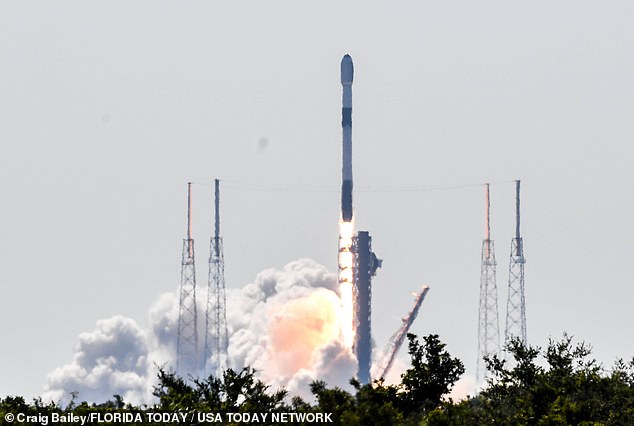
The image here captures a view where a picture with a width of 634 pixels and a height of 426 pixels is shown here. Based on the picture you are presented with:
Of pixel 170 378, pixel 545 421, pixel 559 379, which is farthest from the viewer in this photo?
pixel 559 379

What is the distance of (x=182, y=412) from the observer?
296 feet

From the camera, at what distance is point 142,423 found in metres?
87.4

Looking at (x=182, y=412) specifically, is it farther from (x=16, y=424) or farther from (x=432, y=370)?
(x=432, y=370)

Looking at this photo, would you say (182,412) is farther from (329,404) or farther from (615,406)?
(615,406)

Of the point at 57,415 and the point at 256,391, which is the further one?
the point at 256,391

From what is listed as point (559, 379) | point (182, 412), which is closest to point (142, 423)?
point (182, 412)

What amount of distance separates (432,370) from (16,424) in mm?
26426

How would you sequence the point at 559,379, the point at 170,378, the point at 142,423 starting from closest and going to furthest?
the point at 142,423 → the point at 170,378 → the point at 559,379

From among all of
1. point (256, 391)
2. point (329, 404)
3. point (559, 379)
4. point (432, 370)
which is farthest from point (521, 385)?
point (329, 404)

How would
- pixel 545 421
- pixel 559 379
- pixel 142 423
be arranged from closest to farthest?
1. pixel 142 423
2. pixel 545 421
3. pixel 559 379

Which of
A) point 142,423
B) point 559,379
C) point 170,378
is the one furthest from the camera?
point 559,379

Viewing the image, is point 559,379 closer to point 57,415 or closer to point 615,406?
point 615,406

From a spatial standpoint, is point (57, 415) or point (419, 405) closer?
point (57, 415)

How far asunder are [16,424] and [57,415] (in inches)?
96.7
